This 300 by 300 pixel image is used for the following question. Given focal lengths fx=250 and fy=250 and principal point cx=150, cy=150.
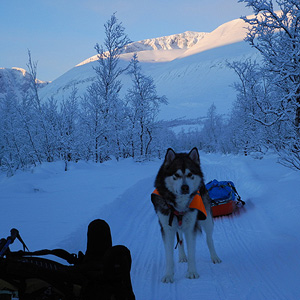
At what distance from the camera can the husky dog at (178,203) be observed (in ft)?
10.7

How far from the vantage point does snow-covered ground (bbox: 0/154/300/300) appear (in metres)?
2.98

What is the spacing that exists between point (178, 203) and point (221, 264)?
1.15m

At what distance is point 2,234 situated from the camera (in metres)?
3.92

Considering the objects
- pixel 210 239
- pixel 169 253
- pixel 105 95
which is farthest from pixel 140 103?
pixel 169 253

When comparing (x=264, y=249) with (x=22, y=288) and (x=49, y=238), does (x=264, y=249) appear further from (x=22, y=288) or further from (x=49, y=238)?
(x=22, y=288)

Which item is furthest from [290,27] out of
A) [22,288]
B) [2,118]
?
[2,118]

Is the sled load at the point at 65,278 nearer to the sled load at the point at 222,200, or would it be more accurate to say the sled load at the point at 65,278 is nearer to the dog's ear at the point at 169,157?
the dog's ear at the point at 169,157

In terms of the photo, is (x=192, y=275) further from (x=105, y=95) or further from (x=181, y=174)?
(x=105, y=95)

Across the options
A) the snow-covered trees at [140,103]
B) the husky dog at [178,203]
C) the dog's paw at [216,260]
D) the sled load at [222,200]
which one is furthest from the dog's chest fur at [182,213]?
the snow-covered trees at [140,103]

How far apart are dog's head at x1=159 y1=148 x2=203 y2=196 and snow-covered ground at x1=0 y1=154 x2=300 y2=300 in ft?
2.89

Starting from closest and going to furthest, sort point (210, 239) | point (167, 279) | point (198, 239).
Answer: point (167, 279)
point (210, 239)
point (198, 239)

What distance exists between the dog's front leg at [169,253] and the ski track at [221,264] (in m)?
0.09

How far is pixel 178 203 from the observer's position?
11.1 feet

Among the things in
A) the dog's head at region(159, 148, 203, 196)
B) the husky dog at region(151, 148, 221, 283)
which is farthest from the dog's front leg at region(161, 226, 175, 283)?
the dog's head at region(159, 148, 203, 196)
